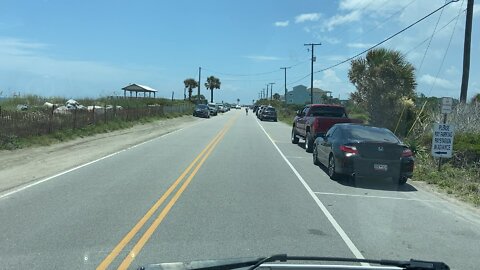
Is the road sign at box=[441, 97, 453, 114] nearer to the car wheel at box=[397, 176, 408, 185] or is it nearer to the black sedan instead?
the black sedan

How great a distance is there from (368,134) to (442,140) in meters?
2.56

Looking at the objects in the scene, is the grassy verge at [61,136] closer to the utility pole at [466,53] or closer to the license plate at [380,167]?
the license plate at [380,167]

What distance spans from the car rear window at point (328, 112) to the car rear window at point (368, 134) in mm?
8758

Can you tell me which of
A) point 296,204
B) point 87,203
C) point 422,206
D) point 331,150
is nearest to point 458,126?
point 331,150

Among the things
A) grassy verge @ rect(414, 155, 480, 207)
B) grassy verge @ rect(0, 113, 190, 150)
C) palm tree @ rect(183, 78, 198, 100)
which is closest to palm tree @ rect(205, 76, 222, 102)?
palm tree @ rect(183, 78, 198, 100)

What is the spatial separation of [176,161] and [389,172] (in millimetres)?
7092

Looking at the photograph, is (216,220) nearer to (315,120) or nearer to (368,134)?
(368,134)

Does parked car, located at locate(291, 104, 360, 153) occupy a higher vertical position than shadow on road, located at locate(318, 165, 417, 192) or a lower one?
higher

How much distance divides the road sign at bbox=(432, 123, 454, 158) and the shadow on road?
1702 millimetres

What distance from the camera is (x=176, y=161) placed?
57.1 feet

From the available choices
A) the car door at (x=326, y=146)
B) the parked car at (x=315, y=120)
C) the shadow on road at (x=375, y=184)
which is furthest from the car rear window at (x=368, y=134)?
the parked car at (x=315, y=120)

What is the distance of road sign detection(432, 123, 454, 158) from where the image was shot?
50.4ft

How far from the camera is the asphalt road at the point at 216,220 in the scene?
670cm

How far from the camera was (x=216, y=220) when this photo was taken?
28.1 feet
